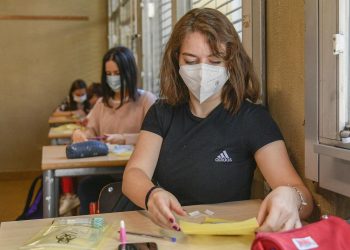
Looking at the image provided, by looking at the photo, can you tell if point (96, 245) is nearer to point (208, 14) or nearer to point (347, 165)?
point (347, 165)

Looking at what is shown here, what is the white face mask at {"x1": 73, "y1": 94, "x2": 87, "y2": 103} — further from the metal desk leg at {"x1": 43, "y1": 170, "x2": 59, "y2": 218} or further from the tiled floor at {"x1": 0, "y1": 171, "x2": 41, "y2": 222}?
the metal desk leg at {"x1": 43, "y1": 170, "x2": 59, "y2": 218}

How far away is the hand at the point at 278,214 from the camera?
98cm

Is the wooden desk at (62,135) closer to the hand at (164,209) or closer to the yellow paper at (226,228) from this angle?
the hand at (164,209)

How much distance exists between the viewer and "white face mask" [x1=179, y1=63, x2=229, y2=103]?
146 cm

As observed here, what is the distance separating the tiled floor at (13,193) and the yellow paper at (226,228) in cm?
346

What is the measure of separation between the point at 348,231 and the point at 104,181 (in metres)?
2.08

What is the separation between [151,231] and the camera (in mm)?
1161

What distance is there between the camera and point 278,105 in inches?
61.7

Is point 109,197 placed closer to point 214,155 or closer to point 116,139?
point 214,155

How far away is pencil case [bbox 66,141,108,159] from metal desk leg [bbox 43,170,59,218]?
0.14m

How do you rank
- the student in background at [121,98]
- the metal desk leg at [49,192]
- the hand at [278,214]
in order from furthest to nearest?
the student in background at [121,98], the metal desk leg at [49,192], the hand at [278,214]

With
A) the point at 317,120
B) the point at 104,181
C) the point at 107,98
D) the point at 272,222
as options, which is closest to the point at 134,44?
the point at 107,98

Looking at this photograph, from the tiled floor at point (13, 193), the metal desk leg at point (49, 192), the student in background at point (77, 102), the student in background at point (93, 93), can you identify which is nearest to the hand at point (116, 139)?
the metal desk leg at point (49, 192)

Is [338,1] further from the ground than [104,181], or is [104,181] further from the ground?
[338,1]
